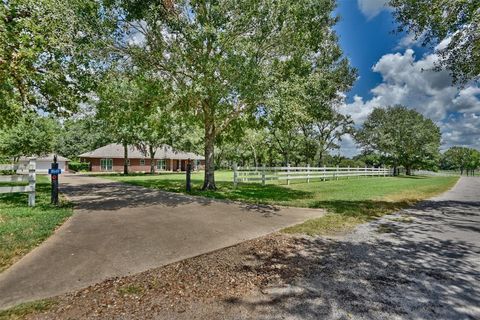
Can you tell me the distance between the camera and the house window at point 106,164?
151 ft

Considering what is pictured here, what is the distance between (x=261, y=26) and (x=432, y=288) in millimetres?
11741

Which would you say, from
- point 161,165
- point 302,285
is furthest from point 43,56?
point 161,165

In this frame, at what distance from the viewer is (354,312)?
9.64ft

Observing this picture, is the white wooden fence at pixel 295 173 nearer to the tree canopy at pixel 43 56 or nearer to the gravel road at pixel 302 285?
the tree canopy at pixel 43 56

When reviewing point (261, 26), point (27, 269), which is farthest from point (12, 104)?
point (261, 26)

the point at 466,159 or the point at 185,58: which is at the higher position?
the point at 185,58

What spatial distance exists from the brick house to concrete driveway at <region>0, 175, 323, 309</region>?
120 ft

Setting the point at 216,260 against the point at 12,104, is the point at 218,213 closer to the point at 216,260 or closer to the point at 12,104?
the point at 216,260

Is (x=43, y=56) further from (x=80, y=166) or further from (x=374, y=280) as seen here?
(x=80, y=166)

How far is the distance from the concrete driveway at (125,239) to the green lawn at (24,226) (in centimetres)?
19

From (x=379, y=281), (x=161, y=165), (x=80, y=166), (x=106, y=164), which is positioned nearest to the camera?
(x=379, y=281)

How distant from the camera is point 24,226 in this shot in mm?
5980

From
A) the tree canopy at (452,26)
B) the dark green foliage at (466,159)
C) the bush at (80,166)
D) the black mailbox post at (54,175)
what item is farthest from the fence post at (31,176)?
the dark green foliage at (466,159)

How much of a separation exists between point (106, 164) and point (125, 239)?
45541 mm
